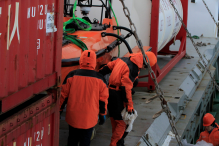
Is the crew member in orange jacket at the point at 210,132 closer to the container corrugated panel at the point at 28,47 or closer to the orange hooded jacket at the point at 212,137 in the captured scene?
the orange hooded jacket at the point at 212,137

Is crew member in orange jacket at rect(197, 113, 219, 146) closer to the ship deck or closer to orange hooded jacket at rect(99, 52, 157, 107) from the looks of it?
the ship deck

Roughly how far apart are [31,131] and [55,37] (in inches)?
35.2

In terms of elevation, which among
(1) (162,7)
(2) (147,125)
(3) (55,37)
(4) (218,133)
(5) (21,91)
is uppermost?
(1) (162,7)

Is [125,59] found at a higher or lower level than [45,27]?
lower

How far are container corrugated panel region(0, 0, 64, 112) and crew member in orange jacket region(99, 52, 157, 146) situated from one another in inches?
52.5

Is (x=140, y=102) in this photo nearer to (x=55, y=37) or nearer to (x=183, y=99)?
(x=183, y=99)

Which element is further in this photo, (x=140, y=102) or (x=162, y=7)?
(x=162, y=7)

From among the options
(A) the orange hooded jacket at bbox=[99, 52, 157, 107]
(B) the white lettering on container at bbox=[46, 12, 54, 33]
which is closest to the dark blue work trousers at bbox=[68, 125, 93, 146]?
(A) the orange hooded jacket at bbox=[99, 52, 157, 107]

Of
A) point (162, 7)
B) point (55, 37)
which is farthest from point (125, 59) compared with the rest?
point (162, 7)

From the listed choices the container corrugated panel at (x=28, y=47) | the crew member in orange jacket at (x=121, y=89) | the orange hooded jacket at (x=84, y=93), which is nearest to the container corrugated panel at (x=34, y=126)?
the container corrugated panel at (x=28, y=47)

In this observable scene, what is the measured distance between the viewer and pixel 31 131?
245 centimetres

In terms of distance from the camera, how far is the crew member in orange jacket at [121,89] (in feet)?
12.8

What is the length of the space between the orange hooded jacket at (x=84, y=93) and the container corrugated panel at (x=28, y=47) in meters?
0.55

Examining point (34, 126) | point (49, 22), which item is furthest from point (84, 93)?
point (49, 22)
